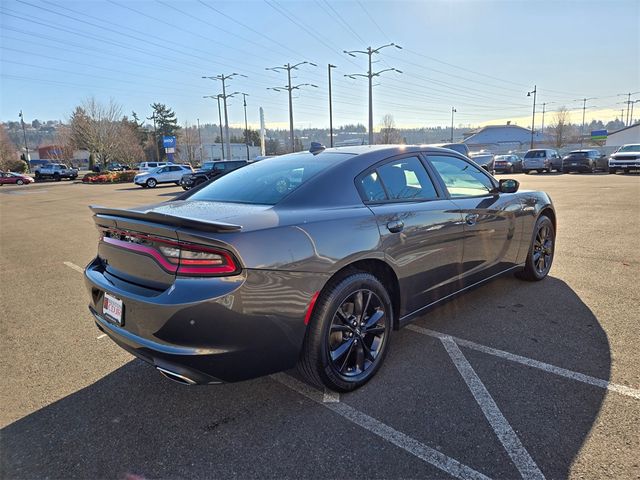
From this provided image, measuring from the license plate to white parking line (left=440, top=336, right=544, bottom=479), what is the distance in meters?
2.23

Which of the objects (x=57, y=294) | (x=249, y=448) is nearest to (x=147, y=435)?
(x=249, y=448)

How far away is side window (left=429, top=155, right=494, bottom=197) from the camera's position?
12.3 feet

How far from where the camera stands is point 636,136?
62.9 meters

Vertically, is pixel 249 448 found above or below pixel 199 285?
below

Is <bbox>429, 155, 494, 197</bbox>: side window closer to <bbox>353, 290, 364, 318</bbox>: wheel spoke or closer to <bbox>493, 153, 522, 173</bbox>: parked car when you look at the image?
<bbox>353, 290, 364, 318</bbox>: wheel spoke

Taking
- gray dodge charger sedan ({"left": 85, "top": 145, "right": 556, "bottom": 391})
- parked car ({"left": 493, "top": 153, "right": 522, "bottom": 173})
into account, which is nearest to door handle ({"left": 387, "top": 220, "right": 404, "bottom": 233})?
gray dodge charger sedan ({"left": 85, "top": 145, "right": 556, "bottom": 391})

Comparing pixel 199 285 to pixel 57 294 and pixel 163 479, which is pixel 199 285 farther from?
pixel 57 294

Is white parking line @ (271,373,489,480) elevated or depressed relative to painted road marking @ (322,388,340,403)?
elevated

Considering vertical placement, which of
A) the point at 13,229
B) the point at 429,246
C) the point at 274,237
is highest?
the point at 274,237

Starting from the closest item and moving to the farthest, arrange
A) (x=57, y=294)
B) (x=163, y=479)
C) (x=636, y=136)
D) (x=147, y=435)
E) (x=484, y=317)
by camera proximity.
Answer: (x=163, y=479) → (x=147, y=435) → (x=484, y=317) → (x=57, y=294) → (x=636, y=136)

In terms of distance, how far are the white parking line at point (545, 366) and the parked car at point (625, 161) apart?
27.5 metres

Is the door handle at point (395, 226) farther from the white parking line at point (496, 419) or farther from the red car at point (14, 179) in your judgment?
the red car at point (14, 179)

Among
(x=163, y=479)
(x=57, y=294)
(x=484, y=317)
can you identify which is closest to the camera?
(x=163, y=479)

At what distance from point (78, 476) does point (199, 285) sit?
1.11 m
